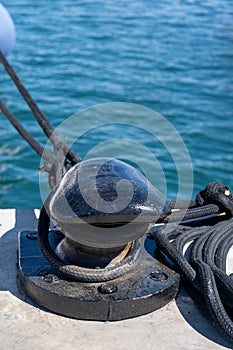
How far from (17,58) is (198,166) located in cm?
347

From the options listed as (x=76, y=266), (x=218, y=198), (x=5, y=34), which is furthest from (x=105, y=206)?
(x=5, y=34)

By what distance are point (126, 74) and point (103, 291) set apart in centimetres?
613

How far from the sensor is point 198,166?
5.61 meters

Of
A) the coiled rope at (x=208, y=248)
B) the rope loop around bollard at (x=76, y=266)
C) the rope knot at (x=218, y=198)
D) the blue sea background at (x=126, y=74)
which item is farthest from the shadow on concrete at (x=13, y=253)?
the blue sea background at (x=126, y=74)

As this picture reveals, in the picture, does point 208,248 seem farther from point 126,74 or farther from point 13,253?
point 126,74

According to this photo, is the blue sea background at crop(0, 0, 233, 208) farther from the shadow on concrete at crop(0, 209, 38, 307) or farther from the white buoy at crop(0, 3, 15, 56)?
the shadow on concrete at crop(0, 209, 38, 307)

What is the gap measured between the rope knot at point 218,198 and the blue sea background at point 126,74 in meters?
2.08

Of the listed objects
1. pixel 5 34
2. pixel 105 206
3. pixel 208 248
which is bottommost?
pixel 5 34

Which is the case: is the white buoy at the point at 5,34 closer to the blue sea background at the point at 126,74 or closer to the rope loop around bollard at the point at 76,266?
the blue sea background at the point at 126,74

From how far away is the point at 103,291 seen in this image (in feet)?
6.17

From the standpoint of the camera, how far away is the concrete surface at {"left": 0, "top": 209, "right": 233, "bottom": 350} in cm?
177

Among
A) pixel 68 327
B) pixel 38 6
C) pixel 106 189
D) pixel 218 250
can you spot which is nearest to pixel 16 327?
pixel 68 327

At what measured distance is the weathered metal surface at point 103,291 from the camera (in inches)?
73.0

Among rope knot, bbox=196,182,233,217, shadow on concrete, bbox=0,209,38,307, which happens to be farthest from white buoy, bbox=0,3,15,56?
rope knot, bbox=196,182,233,217
